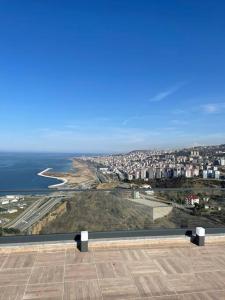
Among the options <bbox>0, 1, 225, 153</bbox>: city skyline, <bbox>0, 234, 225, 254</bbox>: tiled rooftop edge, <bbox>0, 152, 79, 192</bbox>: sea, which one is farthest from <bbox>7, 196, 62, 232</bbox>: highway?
<bbox>0, 1, 225, 153</bbox>: city skyline

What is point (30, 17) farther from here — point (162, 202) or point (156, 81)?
point (156, 81)

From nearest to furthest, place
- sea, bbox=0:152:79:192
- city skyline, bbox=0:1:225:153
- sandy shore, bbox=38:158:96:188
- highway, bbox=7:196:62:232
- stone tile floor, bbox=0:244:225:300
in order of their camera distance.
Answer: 1. stone tile floor, bbox=0:244:225:300
2. highway, bbox=7:196:62:232
3. city skyline, bbox=0:1:225:153
4. sea, bbox=0:152:79:192
5. sandy shore, bbox=38:158:96:188

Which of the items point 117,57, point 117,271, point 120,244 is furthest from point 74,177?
point 117,271

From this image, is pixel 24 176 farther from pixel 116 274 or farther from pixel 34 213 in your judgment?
pixel 116 274

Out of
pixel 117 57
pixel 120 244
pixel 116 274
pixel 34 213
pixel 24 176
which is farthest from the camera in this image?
pixel 24 176

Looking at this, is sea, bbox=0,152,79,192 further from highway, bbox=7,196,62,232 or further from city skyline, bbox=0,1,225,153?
city skyline, bbox=0,1,225,153

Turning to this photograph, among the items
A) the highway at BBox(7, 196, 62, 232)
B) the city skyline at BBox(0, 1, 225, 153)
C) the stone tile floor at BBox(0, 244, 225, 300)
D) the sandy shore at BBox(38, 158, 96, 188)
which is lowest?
the sandy shore at BBox(38, 158, 96, 188)

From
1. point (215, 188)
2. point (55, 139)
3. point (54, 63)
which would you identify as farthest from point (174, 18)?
point (55, 139)

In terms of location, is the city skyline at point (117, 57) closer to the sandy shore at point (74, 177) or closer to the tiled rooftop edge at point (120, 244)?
the tiled rooftop edge at point (120, 244)
